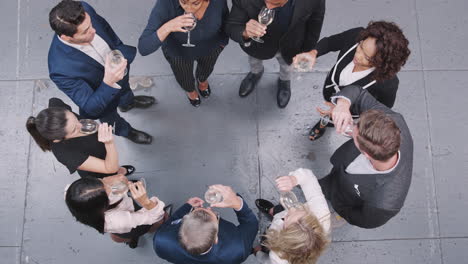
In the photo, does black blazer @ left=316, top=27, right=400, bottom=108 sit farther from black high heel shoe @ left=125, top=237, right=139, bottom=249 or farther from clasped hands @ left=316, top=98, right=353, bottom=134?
black high heel shoe @ left=125, top=237, right=139, bottom=249

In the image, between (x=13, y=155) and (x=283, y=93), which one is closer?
(x=13, y=155)

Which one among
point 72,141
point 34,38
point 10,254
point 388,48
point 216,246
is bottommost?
point 10,254

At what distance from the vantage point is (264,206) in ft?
11.3

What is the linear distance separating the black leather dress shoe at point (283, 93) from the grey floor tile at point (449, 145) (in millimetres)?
1469

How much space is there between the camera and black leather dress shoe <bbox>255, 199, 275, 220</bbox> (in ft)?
11.2

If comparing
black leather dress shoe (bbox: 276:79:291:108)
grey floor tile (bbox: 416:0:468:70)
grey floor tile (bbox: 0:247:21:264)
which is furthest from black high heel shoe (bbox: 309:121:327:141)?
grey floor tile (bbox: 0:247:21:264)

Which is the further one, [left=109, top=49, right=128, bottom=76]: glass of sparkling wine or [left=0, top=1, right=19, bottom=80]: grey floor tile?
[left=0, top=1, right=19, bottom=80]: grey floor tile

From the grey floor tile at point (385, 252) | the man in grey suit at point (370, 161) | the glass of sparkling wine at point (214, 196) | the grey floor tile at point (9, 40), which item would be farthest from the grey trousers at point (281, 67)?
the grey floor tile at point (9, 40)

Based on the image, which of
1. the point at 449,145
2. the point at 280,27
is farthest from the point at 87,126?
the point at 449,145

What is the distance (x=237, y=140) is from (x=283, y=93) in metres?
0.67

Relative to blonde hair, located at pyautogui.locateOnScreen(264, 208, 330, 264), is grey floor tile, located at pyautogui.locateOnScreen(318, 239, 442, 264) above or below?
below

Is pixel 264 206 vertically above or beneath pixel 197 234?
beneath

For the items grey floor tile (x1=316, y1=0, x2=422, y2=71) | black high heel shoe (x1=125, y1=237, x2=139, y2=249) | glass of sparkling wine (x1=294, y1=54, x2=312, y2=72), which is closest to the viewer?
glass of sparkling wine (x1=294, y1=54, x2=312, y2=72)

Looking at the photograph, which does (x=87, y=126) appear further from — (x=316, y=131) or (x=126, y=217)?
(x=316, y=131)
